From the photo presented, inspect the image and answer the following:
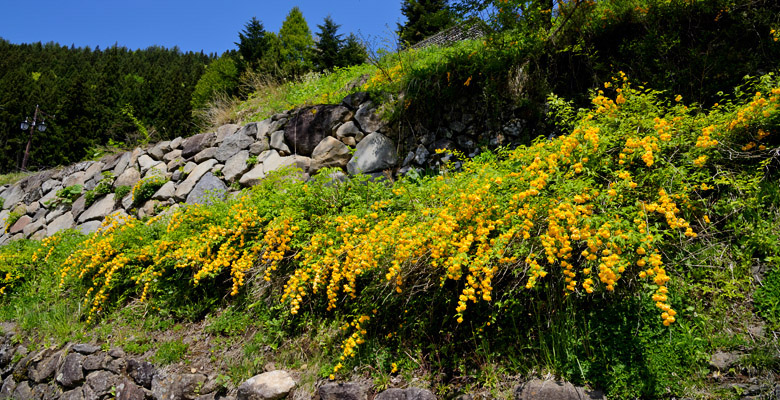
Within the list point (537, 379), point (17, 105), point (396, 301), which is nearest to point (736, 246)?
point (537, 379)

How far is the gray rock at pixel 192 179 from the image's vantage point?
6.24 metres

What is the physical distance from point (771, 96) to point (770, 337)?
1474 millimetres

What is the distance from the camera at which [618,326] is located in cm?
204

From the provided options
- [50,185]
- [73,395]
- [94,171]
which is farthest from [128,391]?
[50,185]

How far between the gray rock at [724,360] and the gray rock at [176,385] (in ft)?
10.9

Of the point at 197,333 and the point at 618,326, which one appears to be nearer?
the point at 618,326

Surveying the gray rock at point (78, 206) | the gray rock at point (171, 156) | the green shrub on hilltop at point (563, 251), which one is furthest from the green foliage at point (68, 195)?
the green shrub on hilltop at point (563, 251)

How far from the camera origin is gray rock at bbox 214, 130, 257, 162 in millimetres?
6430

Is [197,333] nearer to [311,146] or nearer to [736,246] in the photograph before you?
[311,146]

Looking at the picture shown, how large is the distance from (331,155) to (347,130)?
0.46 metres

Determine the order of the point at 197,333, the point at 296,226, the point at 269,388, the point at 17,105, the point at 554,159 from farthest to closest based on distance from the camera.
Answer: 1. the point at 17,105
2. the point at 197,333
3. the point at 296,226
4. the point at 269,388
5. the point at 554,159

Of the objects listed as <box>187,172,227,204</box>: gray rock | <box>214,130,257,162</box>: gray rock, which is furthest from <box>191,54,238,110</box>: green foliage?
<box>187,172,227,204</box>: gray rock

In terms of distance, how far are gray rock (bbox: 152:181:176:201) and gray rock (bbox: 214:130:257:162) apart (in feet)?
3.07

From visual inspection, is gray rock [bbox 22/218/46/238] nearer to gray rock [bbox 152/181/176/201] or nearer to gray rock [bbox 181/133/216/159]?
gray rock [bbox 152/181/176/201]
